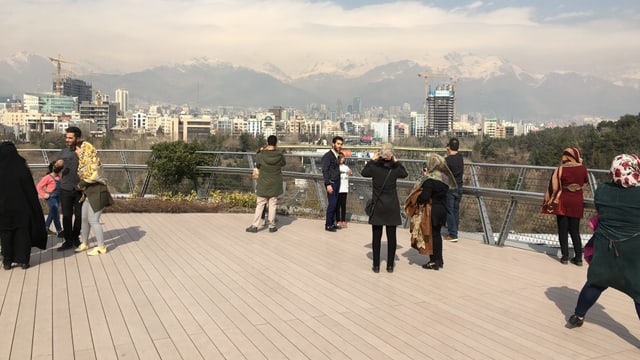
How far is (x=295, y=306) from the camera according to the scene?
532 centimetres

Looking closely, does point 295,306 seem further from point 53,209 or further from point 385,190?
point 53,209

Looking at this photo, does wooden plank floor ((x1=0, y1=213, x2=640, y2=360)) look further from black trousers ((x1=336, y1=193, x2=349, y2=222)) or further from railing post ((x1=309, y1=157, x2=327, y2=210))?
railing post ((x1=309, y1=157, x2=327, y2=210))

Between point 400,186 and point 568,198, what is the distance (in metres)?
3.71

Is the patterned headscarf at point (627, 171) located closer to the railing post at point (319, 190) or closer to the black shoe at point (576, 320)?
the black shoe at point (576, 320)

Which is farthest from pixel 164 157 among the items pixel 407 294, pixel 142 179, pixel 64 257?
pixel 407 294

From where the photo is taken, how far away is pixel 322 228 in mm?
10312

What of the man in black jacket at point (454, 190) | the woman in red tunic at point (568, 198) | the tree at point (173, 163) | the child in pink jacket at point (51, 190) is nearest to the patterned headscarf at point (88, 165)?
the child in pink jacket at point (51, 190)

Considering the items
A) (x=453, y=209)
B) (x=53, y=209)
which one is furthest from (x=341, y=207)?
(x=53, y=209)

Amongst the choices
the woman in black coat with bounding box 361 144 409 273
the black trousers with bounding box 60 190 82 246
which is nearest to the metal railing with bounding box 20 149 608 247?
the woman in black coat with bounding box 361 144 409 273

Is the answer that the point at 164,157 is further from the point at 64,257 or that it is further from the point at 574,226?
the point at 574,226

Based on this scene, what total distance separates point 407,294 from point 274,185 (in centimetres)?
419

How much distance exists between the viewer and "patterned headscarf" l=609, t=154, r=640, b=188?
437cm

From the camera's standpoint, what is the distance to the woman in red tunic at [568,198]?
284 inches

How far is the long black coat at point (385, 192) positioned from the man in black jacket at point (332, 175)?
2940 millimetres
